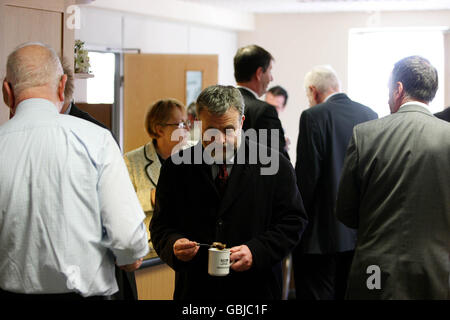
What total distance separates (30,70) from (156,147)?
1.46 meters

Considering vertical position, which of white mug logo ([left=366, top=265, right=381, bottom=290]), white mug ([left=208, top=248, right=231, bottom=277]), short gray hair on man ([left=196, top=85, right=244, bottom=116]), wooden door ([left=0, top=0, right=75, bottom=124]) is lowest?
white mug logo ([left=366, top=265, right=381, bottom=290])

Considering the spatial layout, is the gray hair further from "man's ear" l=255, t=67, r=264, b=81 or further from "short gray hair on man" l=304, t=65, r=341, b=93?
"short gray hair on man" l=304, t=65, r=341, b=93

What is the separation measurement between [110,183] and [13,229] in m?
0.29

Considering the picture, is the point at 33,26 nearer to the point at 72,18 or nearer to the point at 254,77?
the point at 72,18

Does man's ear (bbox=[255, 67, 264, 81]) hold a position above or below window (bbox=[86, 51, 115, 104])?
below

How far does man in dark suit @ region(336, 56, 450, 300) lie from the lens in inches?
93.4

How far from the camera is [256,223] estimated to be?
2162 millimetres

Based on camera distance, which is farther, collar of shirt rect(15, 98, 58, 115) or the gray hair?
the gray hair

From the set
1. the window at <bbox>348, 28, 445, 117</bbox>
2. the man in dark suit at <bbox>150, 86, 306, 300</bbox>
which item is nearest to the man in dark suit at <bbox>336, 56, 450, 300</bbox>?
the man in dark suit at <bbox>150, 86, 306, 300</bbox>

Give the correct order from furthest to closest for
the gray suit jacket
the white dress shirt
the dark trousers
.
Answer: the dark trousers < the gray suit jacket < the white dress shirt

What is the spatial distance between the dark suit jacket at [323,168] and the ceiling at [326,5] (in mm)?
3936

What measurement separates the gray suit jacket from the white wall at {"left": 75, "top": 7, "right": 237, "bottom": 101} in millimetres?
4192
